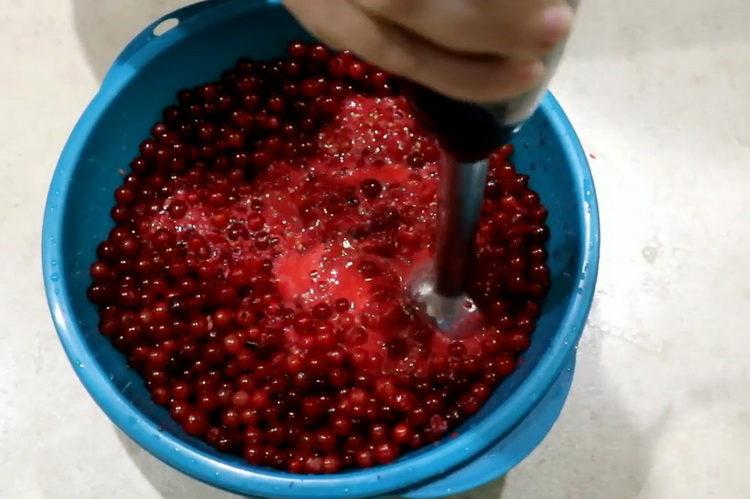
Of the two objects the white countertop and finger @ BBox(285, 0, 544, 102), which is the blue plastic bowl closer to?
the white countertop

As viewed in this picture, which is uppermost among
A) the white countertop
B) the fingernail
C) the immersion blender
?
the fingernail

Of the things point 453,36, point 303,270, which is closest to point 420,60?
point 453,36

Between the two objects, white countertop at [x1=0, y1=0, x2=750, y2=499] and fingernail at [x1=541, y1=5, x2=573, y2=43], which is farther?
white countertop at [x1=0, y1=0, x2=750, y2=499]

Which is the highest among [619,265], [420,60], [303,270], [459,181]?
[420,60]

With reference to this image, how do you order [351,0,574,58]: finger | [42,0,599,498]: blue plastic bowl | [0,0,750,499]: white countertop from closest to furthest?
[351,0,574,58]: finger → [42,0,599,498]: blue plastic bowl → [0,0,750,499]: white countertop

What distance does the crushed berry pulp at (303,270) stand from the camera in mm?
657

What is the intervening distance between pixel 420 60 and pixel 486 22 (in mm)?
40

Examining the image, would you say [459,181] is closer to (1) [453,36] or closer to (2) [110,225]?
(1) [453,36]

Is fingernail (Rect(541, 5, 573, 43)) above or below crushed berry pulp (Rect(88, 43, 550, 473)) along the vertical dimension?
above

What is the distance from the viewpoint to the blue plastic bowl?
0.58m

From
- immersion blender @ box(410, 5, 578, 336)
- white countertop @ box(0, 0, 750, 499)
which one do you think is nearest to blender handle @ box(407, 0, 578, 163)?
immersion blender @ box(410, 5, 578, 336)

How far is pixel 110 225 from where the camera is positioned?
755 mm

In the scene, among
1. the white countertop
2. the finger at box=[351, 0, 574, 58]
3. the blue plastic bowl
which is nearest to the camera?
the finger at box=[351, 0, 574, 58]

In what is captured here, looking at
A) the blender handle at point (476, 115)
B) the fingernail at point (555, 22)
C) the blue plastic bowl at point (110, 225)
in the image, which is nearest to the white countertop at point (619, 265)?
the blue plastic bowl at point (110, 225)
